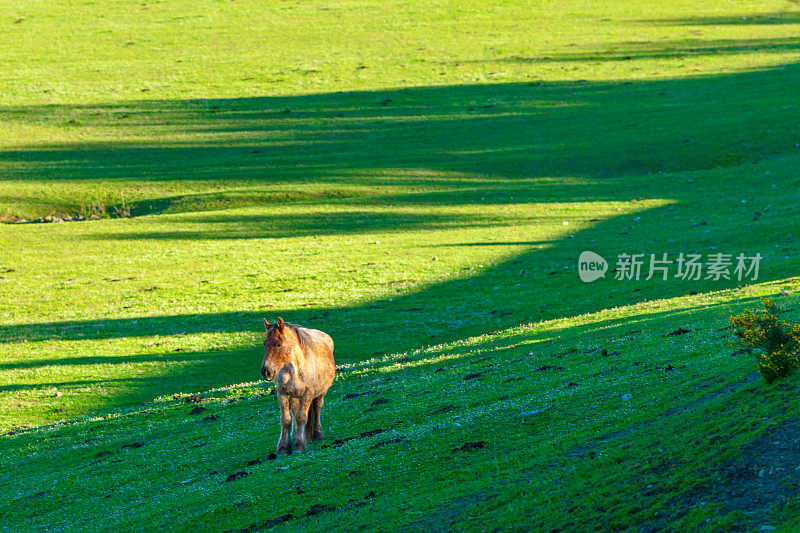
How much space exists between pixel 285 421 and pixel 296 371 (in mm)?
1034

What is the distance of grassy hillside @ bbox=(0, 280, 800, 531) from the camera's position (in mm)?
9703

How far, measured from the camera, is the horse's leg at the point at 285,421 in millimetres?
13867

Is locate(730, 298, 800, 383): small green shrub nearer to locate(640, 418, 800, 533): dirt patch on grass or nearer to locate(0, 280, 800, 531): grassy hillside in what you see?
locate(0, 280, 800, 531): grassy hillside

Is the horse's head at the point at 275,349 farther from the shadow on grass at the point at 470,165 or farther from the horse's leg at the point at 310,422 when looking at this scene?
the shadow on grass at the point at 470,165

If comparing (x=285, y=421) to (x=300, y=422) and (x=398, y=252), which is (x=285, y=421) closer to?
(x=300, y=422)

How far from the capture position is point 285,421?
1419 centimetres

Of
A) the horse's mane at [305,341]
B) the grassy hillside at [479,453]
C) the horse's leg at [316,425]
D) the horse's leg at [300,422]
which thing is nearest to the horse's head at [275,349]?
the horse's mane at [305,341]

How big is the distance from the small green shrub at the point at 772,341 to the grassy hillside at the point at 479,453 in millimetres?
354

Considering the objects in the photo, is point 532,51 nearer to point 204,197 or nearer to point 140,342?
point 204,197

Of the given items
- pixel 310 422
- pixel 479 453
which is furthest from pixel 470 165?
pixel 479 453

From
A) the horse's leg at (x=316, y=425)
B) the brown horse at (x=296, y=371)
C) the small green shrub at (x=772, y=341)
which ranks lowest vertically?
the horse's leg at (x=316, y=425)

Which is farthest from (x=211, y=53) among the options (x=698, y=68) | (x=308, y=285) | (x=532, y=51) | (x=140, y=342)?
(x=140, y=342)

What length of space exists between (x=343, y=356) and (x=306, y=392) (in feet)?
48.4

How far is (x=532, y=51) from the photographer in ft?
292
